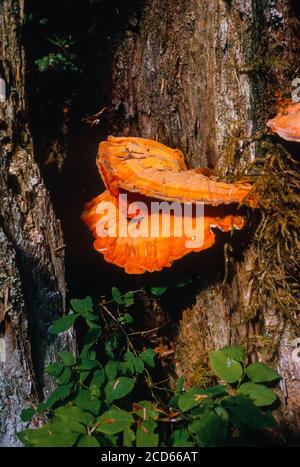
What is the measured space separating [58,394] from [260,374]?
127cm

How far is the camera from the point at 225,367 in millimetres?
2701

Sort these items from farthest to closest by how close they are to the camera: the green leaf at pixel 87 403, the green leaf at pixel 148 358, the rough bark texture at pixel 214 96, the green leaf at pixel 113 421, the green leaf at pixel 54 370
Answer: the green leaf at pixel 148 358
the rough bark texture at pixel 214 96
the green leaf at pixel 54 370
the green leaf at pixel 87 403
the green leaf at pixel 113 421

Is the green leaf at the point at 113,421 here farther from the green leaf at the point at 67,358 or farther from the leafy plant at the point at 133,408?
the green leaf at the point at 67,358

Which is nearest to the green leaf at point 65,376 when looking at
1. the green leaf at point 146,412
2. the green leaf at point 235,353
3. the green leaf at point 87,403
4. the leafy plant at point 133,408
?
the leafy plant at point 133,408

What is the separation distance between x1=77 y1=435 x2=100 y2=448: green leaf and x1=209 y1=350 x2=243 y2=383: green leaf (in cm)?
87

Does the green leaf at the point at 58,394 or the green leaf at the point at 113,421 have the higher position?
the green leaf at the point at 113,421

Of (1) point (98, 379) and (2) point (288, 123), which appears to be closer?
(2) point (288, 123)

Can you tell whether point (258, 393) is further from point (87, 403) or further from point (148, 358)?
point (87, 403)

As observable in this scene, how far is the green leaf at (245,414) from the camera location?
87.7 inches

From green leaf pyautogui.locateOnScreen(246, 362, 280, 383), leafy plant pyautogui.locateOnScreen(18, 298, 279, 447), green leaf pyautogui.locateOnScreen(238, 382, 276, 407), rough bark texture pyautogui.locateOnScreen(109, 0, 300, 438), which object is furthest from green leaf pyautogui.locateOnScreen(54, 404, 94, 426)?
rough bark texture pyautogui.locateOnScreen(109, 0, 300, 438)

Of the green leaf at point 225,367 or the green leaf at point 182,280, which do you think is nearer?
the green leaf at point 225,367

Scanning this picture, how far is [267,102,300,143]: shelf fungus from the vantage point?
263 cm

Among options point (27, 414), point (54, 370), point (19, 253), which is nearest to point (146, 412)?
point (54, 370)

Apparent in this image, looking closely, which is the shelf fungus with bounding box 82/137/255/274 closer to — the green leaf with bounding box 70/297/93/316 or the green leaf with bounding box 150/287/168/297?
the green leaf with bounding box 70/297/93/316
